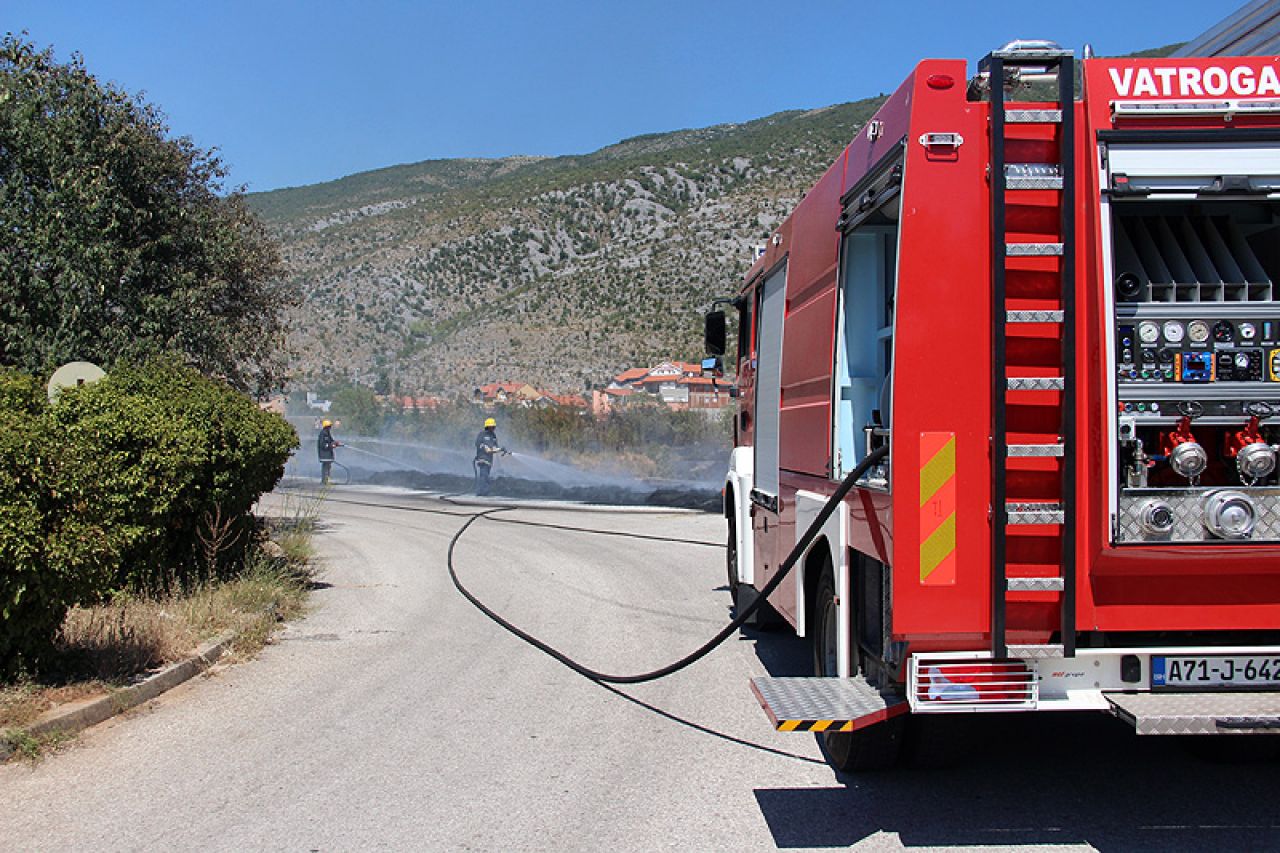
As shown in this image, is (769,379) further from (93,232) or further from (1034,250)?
(93,232)

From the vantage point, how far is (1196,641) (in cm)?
473

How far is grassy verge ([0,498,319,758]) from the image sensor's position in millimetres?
6410

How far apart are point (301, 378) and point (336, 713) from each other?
5181 cm

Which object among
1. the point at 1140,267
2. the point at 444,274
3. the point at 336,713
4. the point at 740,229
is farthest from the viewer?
the point at 444,274

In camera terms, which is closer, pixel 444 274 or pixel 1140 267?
pixel 1140 267

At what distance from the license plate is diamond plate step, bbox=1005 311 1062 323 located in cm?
146

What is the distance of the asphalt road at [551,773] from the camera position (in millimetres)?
4941

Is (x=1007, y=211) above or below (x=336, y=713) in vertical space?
above

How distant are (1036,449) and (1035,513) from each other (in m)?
0.26

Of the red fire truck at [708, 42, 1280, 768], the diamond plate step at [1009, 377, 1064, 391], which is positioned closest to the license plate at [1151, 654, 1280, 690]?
the red fire truck at [708, 42, 1280, 768]

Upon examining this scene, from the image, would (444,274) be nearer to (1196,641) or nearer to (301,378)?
(301,378)

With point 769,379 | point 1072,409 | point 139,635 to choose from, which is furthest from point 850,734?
point 139,635

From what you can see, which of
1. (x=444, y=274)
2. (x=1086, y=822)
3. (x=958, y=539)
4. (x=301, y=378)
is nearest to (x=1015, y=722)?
(x=1086, y=822)

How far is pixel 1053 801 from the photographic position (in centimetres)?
529
